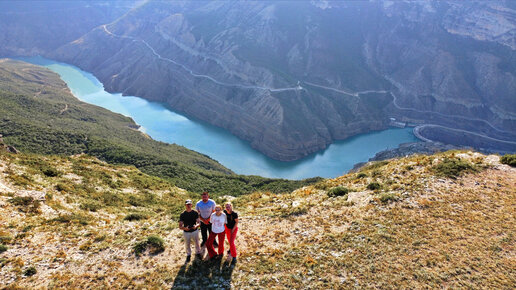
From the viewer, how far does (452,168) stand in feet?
51.4

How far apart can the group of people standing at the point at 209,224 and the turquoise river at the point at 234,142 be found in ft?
166

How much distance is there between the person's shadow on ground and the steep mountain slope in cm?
5764

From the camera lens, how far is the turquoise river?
Answer: 64375mm

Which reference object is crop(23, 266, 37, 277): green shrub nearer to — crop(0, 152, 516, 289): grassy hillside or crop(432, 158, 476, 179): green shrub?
crop(0, 152, 516, 289): grassy hillside

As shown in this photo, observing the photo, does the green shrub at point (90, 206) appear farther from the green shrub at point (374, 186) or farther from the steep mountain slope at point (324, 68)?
the steep mountain slope at point (324, 68)

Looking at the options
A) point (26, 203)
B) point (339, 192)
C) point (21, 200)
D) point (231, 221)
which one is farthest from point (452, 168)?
point (21, 200)

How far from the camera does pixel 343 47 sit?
101750mm

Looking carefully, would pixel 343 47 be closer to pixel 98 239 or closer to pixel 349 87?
pixel 349 87

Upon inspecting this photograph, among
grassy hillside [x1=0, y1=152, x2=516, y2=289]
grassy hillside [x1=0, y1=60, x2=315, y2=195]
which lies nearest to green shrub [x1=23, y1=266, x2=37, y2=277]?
grassy hillside [x1=0, y1=152, x2=516, y2=289]

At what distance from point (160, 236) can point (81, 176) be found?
452 inches

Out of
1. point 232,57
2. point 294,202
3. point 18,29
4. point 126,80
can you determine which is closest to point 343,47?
point 232,57

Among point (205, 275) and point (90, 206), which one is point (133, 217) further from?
point (205, 275)

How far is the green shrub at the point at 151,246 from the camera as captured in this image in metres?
10.9

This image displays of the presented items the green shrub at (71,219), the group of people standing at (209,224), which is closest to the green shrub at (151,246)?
the group of people standing at (209,224)
